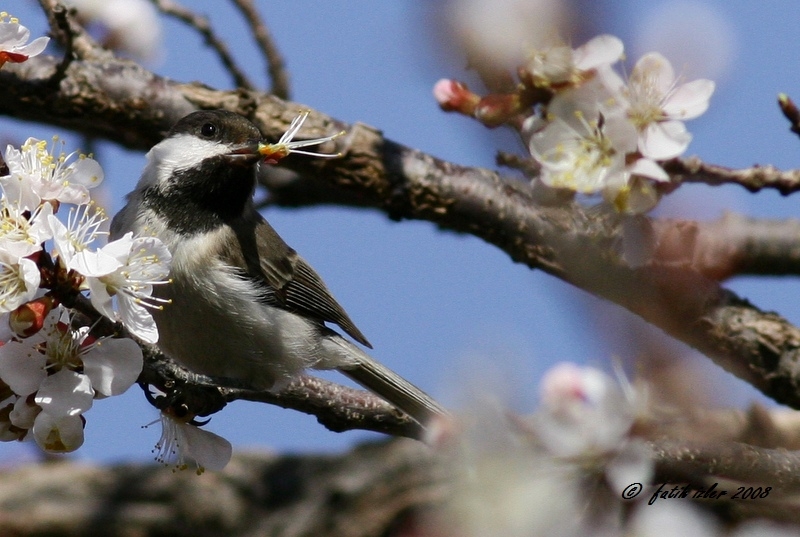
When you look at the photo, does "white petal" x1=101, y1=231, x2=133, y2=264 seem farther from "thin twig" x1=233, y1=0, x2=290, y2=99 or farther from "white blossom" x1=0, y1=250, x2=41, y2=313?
"thin twig" x1=233, y1=0, x2=290, y2=99

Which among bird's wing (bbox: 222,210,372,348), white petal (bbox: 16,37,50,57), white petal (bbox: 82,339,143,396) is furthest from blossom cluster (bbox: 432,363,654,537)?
bird's wing (bbox: 222,210,372,348)

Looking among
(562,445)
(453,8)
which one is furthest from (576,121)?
(453,8)

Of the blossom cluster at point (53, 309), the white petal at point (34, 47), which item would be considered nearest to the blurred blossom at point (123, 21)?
the white petal at point (34, 47)

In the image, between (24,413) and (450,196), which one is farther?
(450,196)

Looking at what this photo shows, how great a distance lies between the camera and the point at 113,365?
2.02 m

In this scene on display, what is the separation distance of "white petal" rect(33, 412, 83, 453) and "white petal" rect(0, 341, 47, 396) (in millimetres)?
70

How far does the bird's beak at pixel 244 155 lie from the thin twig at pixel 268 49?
1.30m

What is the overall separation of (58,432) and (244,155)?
153 cm

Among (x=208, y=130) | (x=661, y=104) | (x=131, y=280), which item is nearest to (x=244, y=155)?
(x=208, y=130)

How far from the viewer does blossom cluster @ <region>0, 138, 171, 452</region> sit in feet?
6.29

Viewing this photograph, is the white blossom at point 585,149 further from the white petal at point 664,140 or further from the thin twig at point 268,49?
the thin twig at point 268,49

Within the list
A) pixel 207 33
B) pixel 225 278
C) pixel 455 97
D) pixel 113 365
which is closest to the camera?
pixel 113 365

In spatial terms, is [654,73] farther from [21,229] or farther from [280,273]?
[280,273]

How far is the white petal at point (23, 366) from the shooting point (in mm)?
1971
